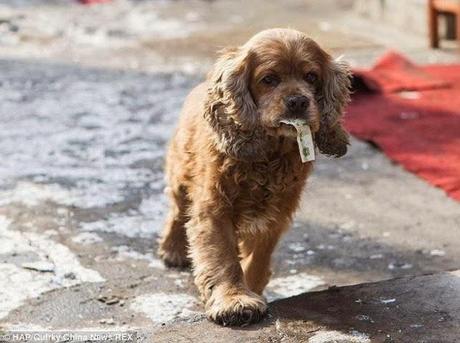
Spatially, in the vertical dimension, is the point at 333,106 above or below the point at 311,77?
below

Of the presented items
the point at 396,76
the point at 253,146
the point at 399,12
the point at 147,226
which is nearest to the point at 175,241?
the point at 147,226

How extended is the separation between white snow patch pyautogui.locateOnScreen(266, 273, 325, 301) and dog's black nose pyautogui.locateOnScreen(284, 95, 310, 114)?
1229 mm

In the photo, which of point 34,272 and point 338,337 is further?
point 34,272

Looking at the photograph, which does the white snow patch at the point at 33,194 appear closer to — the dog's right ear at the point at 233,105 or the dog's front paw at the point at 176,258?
the dog's front paw at the point at 176,258

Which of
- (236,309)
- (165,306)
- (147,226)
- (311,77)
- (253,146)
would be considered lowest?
(147,226)

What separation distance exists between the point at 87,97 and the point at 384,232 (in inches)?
152

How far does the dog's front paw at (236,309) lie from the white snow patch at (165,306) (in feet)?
0.80

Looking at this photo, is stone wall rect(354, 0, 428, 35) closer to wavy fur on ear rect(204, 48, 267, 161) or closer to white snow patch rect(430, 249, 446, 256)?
white snow patch rect(430, 249, 446, 256)

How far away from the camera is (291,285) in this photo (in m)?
5.00

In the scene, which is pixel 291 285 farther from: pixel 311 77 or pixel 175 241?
pixel 311 77

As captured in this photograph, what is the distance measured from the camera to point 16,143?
7203 mm

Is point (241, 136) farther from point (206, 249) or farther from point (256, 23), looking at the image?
point (256, 23)

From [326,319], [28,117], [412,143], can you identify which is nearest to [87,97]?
[28,117]

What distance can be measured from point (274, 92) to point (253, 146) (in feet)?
0.86
